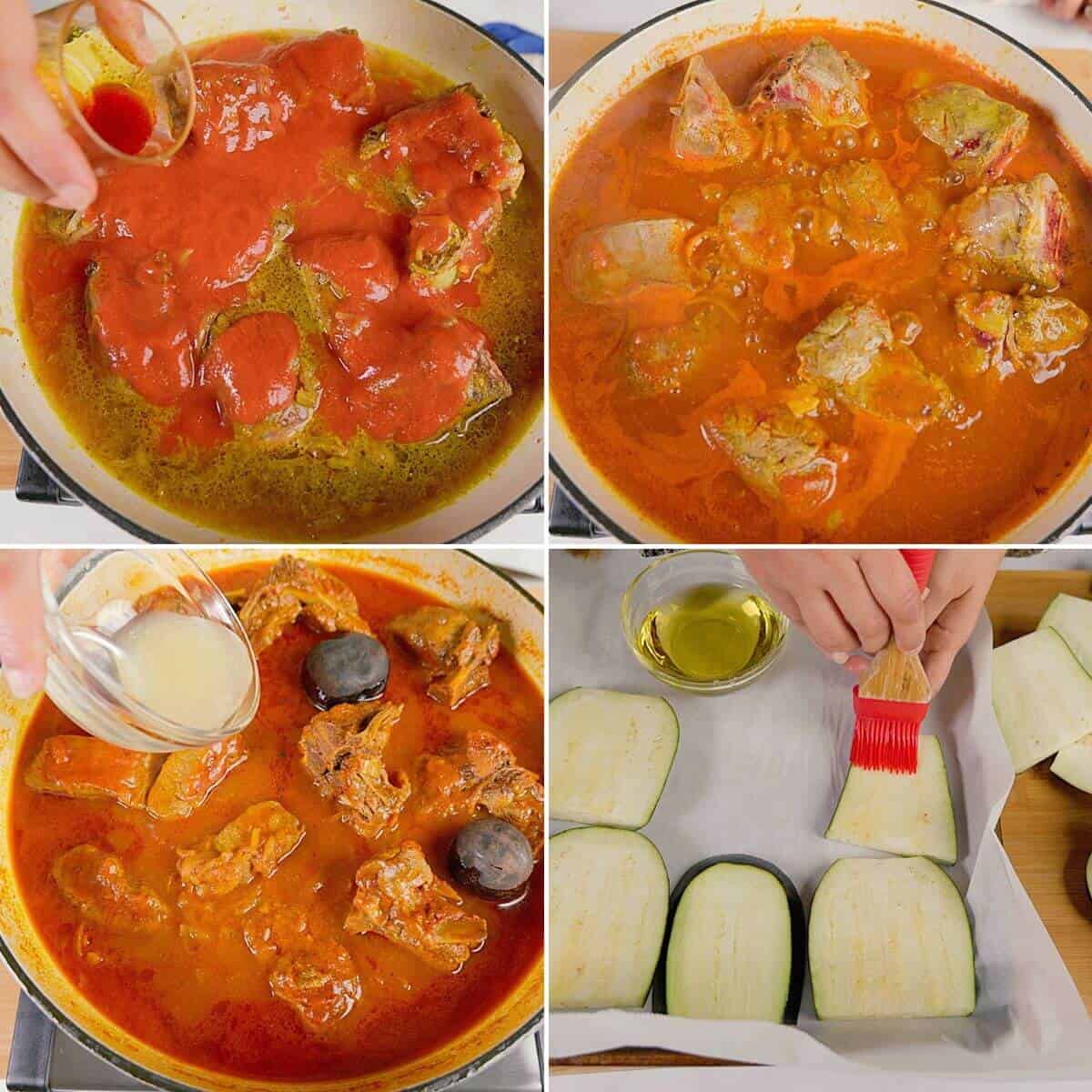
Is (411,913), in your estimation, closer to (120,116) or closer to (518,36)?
(120,116)

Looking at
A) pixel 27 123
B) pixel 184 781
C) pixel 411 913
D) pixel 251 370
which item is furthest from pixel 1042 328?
pixel 184 781

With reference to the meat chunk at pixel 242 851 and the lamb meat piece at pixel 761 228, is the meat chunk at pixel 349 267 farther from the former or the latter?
the meat chunk at pixel 242 851

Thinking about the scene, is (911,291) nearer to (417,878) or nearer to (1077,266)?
(1077,266)

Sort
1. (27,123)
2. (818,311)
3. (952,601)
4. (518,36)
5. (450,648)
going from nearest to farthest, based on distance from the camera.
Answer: (27,123) → (818,311) → (952,601) → (450,648) → (518,36)

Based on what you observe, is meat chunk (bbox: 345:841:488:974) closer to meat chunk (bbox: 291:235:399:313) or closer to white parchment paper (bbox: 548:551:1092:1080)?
white parchment paper (bbox: 548:551:1092:1080)

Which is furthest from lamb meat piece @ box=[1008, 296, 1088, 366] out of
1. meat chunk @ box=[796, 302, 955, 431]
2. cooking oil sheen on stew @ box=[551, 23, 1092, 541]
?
meat chunk @ box=[796, 302, 955, 431]

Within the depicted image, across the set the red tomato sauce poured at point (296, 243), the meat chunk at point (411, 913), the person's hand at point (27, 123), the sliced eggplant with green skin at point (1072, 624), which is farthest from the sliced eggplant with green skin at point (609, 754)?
the person's hand at point (27, 123)
